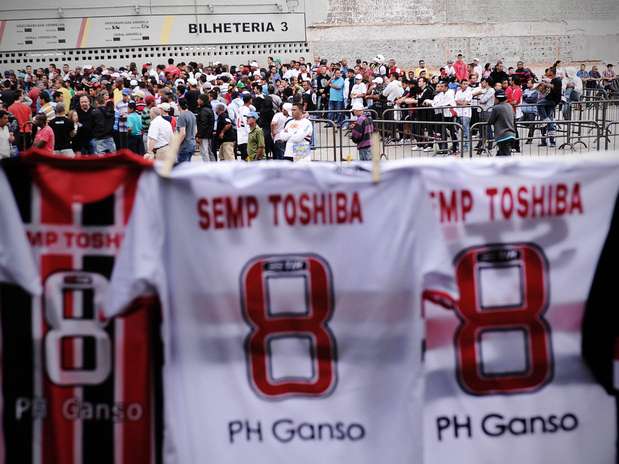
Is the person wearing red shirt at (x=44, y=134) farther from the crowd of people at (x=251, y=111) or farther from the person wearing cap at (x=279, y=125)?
the person wearing cap at (x=279, y=125)

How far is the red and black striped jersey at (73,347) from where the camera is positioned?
4973 millimetres

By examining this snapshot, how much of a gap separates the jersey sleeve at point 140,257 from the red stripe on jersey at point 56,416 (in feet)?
1.11

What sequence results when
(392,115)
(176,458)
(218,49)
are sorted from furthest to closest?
(218,49)
(392,115)
(176,458)

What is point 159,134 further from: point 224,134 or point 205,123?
point 224,134

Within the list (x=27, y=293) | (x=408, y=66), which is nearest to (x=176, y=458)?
(x=27, y=293)

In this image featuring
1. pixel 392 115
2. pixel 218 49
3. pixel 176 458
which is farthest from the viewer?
pixel 218 49

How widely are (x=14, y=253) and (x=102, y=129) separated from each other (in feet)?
44.5

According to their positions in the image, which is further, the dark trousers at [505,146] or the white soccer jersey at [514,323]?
the dark trousers at [505,146]

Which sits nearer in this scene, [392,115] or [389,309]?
[389,309]

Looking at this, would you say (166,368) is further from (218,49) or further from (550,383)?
(218,49)

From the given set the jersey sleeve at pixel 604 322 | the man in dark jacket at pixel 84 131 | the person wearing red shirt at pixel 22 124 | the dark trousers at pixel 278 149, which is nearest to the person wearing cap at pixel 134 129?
the man in dark jacket at pixel 84 131

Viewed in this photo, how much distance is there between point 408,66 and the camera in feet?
144

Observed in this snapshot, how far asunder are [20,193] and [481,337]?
8.43 feet

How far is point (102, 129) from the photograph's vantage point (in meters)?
18.1
